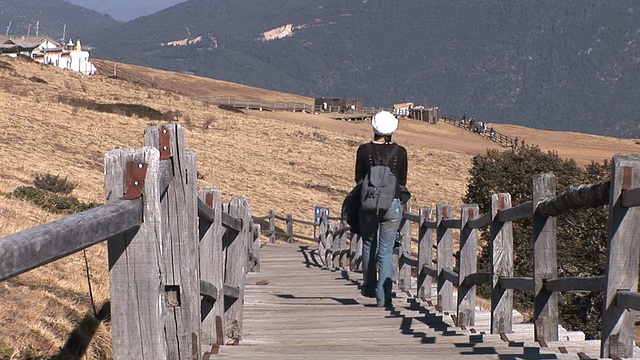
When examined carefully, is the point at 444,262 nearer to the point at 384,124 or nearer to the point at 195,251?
the point at 384,124

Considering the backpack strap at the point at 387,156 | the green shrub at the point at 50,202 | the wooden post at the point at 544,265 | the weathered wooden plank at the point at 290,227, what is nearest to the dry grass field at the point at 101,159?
the green shrub at the point at 50,202

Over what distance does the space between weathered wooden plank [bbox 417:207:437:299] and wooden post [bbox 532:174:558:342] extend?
13.5ft

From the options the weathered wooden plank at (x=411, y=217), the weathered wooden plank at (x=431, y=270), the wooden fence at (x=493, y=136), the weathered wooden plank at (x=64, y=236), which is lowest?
the weathered wooden plank at (x=431, y=270)

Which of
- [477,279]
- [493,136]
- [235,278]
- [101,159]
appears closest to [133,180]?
[235,278]

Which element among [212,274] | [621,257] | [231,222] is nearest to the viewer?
[621,257]

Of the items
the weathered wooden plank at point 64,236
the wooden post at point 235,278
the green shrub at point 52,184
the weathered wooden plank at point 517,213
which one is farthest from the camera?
the green shrub at point 52,184

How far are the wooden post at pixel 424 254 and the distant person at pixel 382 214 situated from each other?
108 centimetres

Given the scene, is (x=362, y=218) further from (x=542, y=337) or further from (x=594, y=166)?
(x=594, y=166)

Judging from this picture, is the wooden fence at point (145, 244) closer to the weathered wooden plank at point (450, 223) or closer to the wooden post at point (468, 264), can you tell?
the wooden post at point (468, 264)

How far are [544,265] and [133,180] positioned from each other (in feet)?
12.4

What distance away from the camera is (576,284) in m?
6.39

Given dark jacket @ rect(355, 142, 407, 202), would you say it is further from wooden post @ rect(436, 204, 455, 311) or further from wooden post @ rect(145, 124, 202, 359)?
wooden post @ rect(145, 124, 202, 359)

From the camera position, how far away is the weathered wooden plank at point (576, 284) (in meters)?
6.03

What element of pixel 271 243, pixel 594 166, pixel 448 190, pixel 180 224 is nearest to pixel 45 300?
pixel 180 224
